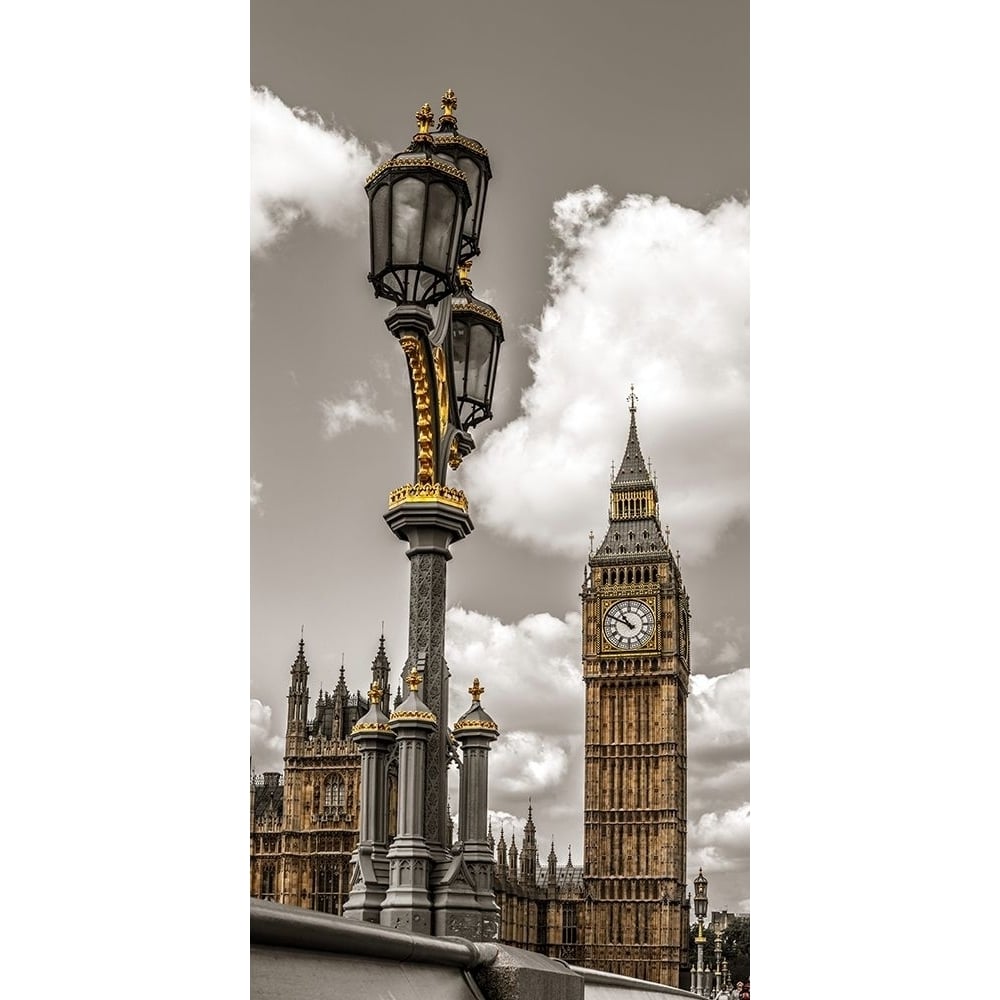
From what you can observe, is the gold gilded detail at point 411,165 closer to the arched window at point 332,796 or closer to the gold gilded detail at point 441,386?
the gold gilded detail at point 441,386

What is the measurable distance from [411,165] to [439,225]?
0.18m

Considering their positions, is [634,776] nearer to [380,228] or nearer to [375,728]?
[375,728]

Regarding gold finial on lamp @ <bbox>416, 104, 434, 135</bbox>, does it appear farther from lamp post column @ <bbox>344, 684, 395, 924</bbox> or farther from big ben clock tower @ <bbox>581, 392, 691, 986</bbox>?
big ben clock tower @ <bbox>581, 392, 691, 986</bbox>

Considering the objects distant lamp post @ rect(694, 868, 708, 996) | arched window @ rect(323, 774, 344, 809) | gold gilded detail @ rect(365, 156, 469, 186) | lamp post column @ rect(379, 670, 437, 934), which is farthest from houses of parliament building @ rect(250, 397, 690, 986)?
gold gilded detail @ rect(365, 156, 469, 186)

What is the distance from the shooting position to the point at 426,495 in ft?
12.0

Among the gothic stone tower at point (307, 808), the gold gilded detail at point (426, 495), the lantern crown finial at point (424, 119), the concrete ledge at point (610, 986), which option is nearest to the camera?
the concrete ledge at point (610, 986)

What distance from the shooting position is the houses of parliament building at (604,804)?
4147cm

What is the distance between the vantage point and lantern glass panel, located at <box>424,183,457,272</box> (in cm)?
352

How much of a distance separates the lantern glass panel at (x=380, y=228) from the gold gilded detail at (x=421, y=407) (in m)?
0.23

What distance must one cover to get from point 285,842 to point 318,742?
3314mm

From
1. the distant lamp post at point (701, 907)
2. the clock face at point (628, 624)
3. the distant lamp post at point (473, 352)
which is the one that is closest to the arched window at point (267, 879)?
the clock face at point (628, 624)

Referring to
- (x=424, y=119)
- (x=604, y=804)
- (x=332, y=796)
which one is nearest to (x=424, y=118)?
(x=424, y=119)
